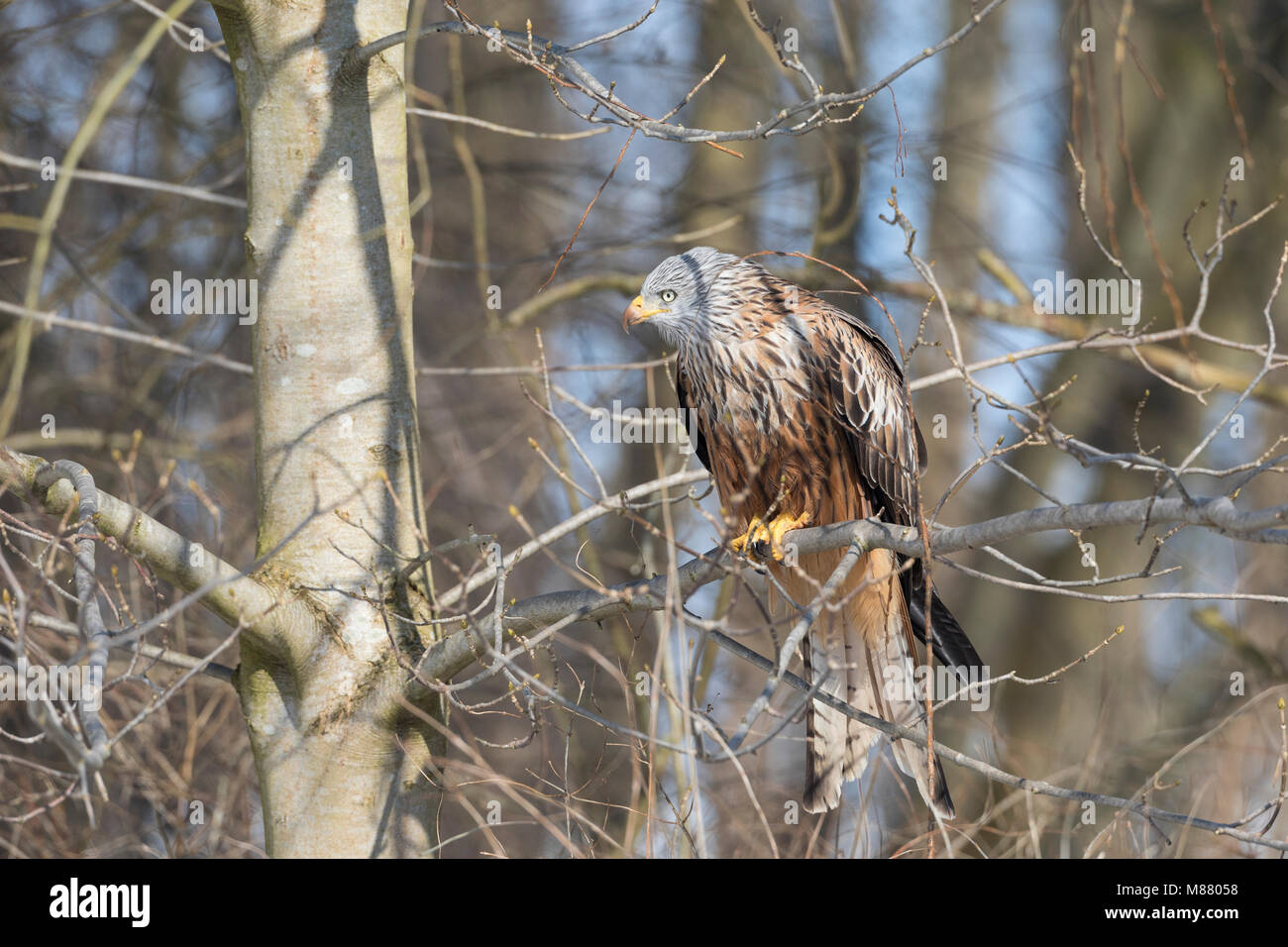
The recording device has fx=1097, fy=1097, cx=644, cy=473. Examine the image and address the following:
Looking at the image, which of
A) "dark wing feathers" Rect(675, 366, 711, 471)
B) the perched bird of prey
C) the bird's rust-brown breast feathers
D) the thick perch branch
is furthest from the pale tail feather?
the thick perch branch

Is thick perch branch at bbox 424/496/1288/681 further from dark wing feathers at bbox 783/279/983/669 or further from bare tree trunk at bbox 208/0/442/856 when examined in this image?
dark wing feathers at bbox 783/279/983/669

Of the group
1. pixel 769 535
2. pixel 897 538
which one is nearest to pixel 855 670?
pixel 769 535

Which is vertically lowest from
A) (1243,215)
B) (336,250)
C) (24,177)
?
(336,250)

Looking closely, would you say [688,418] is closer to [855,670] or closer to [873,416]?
[873,416]

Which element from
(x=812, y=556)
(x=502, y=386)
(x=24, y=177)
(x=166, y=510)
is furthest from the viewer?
(x=502, y=386)

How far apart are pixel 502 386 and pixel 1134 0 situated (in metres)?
5.21

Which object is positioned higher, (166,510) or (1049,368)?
(1049,368)

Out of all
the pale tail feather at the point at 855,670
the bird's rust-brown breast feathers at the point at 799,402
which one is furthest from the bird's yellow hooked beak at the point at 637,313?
the pale tail feather at the point at 855,670

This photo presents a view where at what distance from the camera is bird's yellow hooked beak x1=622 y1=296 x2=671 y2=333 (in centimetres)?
406

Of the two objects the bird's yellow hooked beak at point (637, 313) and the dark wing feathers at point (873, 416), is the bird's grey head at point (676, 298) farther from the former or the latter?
the dark wing feathers at point (873, 416)

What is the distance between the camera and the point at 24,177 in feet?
22.7

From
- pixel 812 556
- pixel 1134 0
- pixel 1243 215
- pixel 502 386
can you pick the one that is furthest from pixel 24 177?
pixel 1243 215
